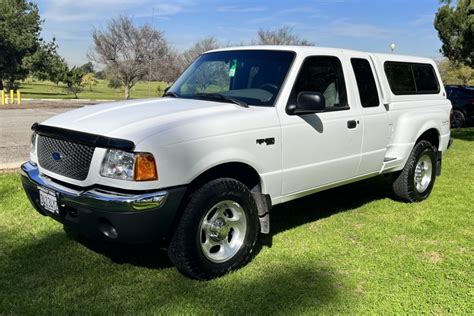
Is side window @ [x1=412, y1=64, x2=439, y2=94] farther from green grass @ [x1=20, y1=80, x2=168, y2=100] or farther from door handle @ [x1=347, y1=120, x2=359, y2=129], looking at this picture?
green grass @ [x1=20, y1=80, x2=168, y2=100]

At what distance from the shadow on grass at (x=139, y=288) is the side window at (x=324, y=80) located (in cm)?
159

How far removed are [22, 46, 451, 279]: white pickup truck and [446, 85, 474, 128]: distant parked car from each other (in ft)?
41.1

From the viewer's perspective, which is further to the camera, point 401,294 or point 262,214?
point 262,214

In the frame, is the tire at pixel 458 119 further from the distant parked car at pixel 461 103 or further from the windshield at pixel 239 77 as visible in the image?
the windshield at pixel 239 77

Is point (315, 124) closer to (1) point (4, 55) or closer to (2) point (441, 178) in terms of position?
(2) point (441, 178)

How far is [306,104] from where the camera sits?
13.9 ft

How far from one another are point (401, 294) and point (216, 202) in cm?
160

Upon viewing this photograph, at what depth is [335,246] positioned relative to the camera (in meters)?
4.74

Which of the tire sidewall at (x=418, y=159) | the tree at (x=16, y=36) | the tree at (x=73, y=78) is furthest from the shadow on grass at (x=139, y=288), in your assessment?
the tree at (x=73, y=78)

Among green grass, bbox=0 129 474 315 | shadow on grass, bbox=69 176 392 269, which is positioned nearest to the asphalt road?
green grass, bbox=0 129 474 315

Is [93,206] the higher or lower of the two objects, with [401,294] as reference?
higher

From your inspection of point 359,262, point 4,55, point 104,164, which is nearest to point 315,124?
point 359,262

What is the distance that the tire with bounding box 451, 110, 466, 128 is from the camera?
16984 millimetres

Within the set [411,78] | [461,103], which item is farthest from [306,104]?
[461,103]
